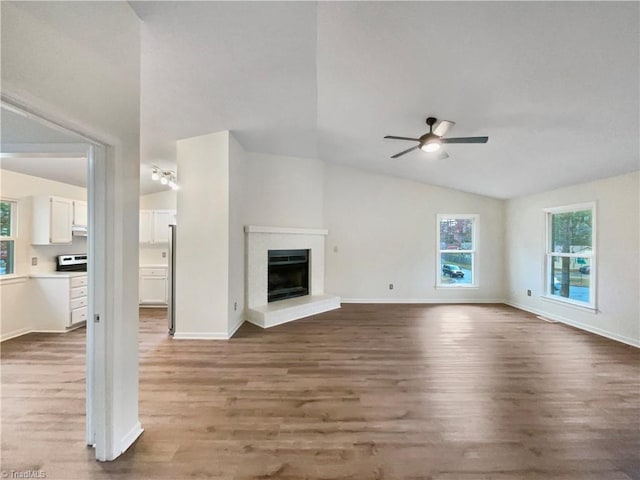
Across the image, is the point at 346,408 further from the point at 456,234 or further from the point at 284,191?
the point at 456,234

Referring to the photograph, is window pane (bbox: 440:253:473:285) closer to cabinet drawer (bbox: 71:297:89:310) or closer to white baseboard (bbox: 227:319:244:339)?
white baseboard (bbox: 227:319:244:339)

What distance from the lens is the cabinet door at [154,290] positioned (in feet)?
17.9

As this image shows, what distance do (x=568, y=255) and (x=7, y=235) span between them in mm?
8672

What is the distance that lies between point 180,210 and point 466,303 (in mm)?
5812

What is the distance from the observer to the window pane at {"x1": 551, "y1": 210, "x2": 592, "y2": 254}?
439cm

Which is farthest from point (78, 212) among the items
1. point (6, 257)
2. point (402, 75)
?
point (402, 75)

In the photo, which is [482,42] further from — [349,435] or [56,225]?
[56,225]

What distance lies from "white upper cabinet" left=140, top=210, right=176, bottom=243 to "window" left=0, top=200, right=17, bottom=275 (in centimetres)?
191

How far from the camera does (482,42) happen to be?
1990 mm

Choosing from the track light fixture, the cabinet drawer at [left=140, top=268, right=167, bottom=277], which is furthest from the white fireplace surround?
the cabinet drawer at [left=140, top=268, right=167, bottom=277]

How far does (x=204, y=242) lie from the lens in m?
3.74

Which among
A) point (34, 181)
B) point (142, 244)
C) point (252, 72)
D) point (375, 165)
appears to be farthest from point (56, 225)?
point (375, 165)

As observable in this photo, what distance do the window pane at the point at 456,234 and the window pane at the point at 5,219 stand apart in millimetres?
7454
